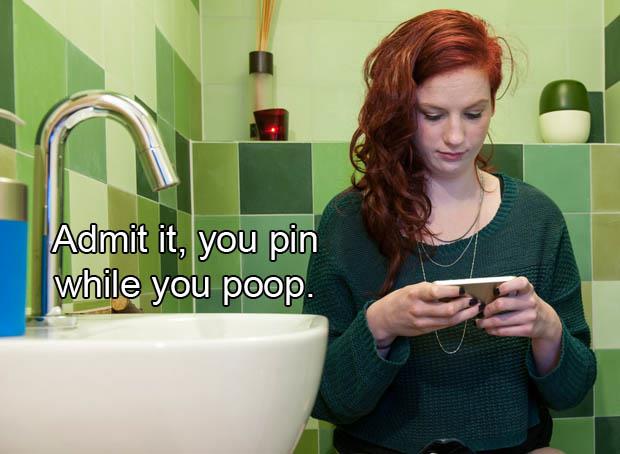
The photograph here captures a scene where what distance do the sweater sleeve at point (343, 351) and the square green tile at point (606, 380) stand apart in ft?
3.14

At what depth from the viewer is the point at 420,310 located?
906mm

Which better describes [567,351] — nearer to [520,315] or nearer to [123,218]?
[520,315]

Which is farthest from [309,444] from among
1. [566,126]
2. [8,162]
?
[8,162]

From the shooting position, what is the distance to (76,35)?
0.99 meters

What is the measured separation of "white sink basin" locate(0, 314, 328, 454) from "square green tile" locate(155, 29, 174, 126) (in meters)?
1.02

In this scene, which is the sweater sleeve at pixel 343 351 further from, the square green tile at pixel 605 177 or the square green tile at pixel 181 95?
the square green tile at pixel 605 177

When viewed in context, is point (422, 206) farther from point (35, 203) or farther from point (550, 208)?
point (35, 203)

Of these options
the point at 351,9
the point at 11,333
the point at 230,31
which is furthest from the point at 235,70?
the point at 11,333

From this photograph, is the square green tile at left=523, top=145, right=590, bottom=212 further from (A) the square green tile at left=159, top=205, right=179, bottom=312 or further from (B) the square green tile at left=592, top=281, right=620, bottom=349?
(A) the square green tile at left=159, top=205, right=179, bottom=312

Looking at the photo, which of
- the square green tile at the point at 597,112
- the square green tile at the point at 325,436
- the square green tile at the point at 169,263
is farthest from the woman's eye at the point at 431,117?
the square green tile at the point at 597,112

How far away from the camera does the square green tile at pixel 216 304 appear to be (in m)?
1.78

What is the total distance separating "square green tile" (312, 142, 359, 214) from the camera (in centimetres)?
177

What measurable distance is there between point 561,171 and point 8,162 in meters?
1.46

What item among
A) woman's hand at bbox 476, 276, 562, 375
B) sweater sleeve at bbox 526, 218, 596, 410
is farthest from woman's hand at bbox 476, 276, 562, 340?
sweater sleeve at bbox 526, 218, 596, 410
